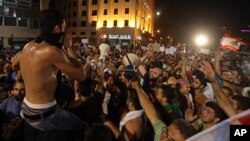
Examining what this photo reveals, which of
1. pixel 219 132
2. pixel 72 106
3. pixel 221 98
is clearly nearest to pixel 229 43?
pixel 72 106

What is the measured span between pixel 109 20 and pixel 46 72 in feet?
191

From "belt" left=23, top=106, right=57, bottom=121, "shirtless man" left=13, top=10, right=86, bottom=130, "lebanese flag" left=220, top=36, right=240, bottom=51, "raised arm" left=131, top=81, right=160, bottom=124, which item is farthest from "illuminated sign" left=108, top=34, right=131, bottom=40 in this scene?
"belt" left=23, top=106, right=57, bottom=121

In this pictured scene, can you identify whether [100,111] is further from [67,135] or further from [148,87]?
[148,87]

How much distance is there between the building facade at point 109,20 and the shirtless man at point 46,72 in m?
50.5

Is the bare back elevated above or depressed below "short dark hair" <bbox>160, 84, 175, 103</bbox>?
above

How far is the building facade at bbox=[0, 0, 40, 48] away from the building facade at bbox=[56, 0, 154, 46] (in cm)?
1115

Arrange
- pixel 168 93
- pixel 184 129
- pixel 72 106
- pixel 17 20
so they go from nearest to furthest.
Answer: pixel 184 129 → pixel 72 106 → pixel 168 93 → pixel 17 20

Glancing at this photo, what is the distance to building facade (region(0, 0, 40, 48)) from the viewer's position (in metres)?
50.8

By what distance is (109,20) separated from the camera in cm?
6059

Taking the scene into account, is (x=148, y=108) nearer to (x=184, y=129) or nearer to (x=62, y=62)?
(x=184, y=129)

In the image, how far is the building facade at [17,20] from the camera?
50750 millimetres

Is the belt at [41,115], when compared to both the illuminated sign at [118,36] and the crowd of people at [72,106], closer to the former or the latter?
the crowd of people at [72,106]

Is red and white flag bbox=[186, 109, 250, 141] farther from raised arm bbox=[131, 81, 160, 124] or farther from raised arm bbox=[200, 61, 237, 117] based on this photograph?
raised arm bbox=[131, 81, 160, 124]

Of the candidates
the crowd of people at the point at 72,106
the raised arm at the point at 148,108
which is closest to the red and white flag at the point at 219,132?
the crowd of people at the point at 72,106
